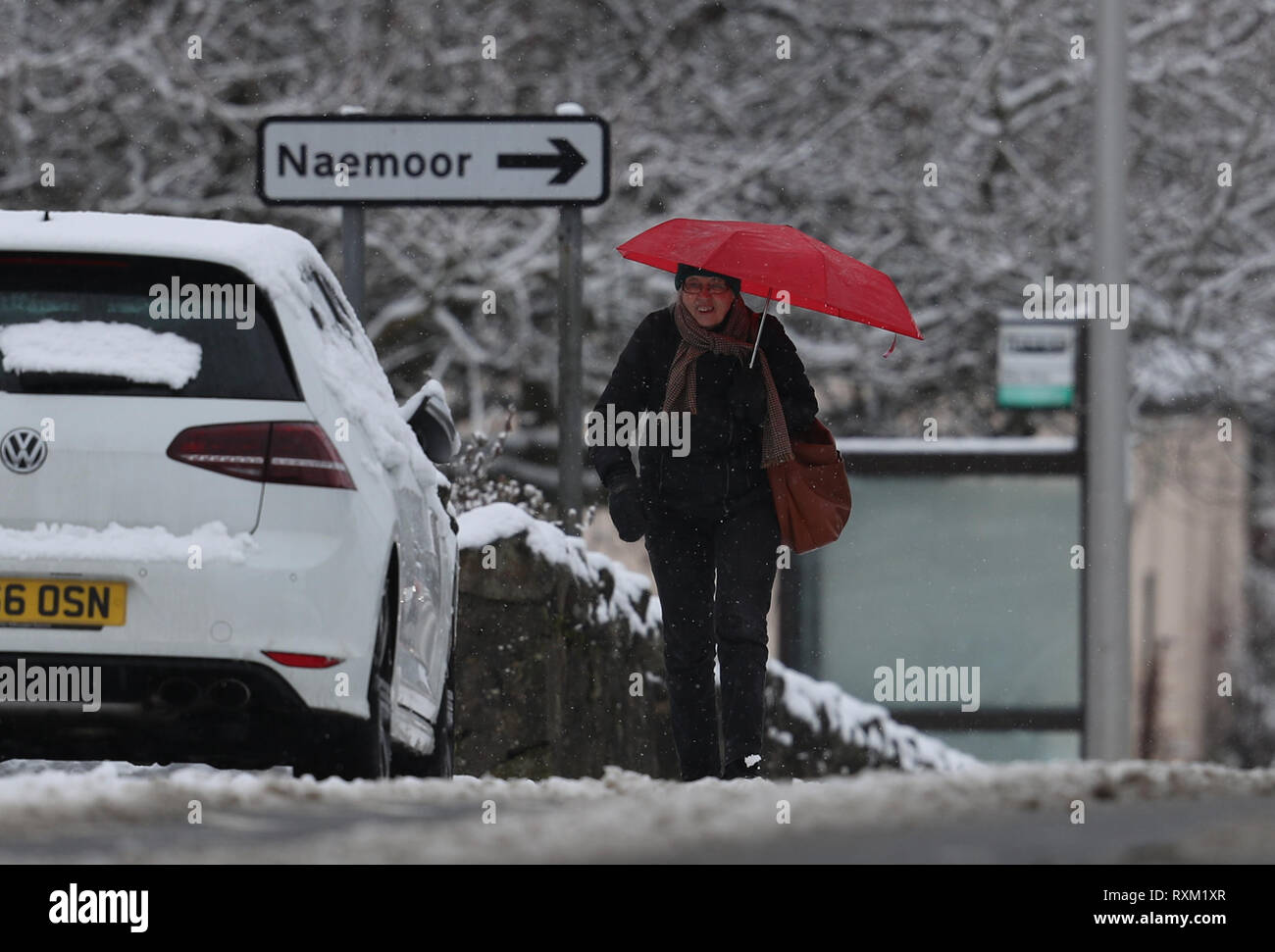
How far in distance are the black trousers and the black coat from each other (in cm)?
8

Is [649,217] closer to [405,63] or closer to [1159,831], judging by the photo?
[405,63]

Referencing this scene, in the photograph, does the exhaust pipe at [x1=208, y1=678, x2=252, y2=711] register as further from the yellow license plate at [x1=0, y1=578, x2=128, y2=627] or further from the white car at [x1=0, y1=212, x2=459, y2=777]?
the yellow license plate at [x1=0, y1=578, x2=128, y2=627]

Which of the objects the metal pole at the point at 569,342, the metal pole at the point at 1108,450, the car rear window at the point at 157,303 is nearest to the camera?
the car rear window at the point at 157,303

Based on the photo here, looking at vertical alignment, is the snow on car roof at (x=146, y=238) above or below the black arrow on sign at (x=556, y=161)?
below

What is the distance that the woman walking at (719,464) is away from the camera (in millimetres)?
6559

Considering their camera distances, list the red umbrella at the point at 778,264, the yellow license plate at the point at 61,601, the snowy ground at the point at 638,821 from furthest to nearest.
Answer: the red umbrella at the point at 778,264, the yellow license plate at the point at 61,601, the snowy ground at the point at 638,821

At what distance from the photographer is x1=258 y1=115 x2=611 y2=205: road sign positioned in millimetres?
8461

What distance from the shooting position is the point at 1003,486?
42.7ft

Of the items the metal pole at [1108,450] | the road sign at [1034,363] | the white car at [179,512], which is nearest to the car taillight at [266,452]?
the white car at [179,512]

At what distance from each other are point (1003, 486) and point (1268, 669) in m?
11.8

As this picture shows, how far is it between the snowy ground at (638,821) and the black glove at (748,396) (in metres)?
1.17

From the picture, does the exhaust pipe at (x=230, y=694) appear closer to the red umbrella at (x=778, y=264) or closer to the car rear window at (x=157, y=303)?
the car rear window at (x=157, y=303)

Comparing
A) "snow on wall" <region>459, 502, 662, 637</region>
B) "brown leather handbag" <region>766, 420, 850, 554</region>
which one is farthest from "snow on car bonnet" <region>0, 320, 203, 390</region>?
"snow on wall" <region>459, 502, 662, 637</region>

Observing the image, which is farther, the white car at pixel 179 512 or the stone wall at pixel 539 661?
the stone wall at pixel 539 661
